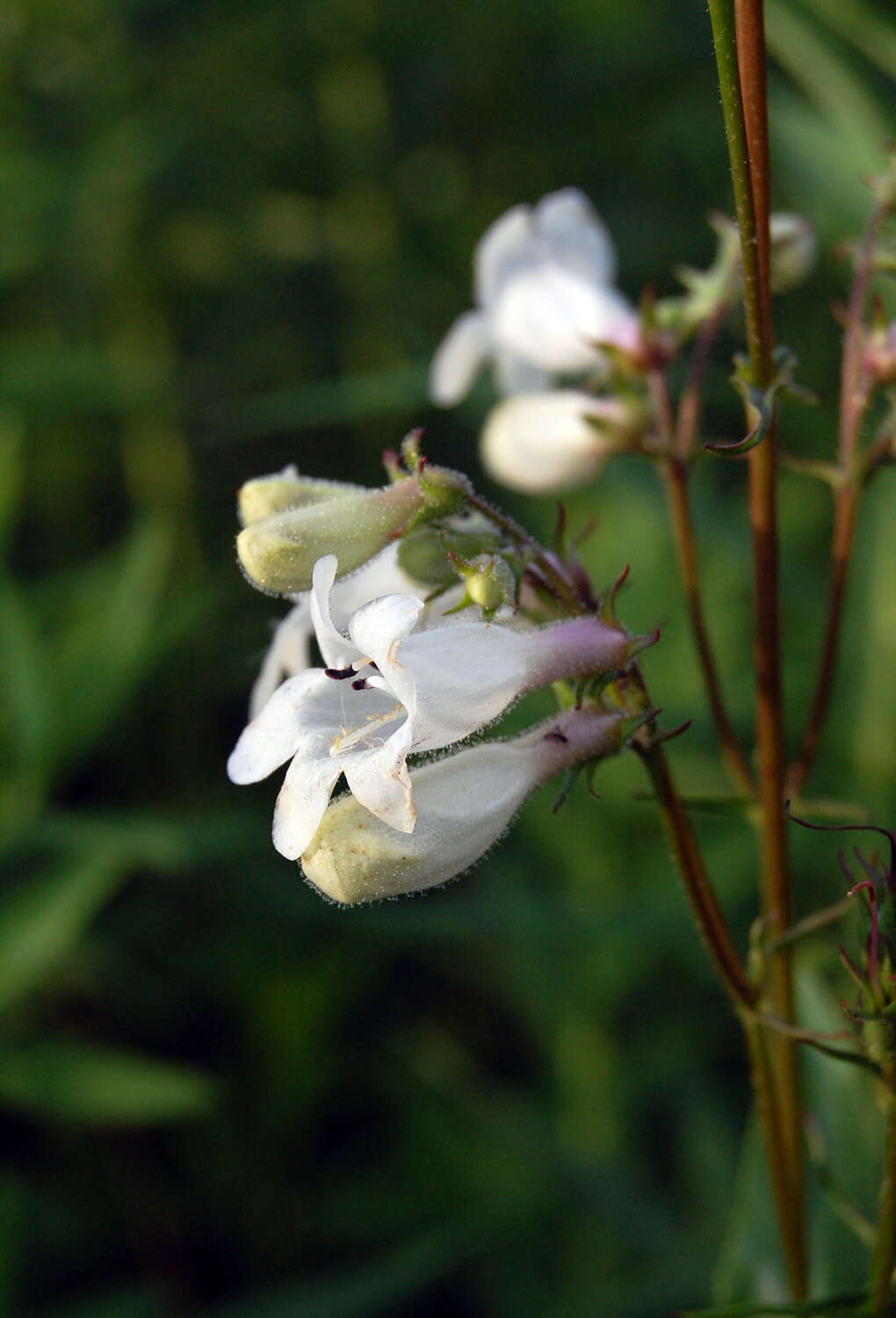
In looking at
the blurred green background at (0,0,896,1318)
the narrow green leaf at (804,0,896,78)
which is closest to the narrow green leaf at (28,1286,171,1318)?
the blurred green background at (0,0,896,1318)

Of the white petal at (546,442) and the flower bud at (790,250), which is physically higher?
the flower bud at (790,250)

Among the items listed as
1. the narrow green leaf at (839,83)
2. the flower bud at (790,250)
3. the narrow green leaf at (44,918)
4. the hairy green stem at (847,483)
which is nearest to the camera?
the hairy green stem at (847,483)

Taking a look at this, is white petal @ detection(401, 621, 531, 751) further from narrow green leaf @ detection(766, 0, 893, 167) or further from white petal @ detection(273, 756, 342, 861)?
Answer: narrow green leaf @ detection(766, 0, 893, 167)

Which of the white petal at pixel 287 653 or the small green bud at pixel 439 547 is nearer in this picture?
the small green bud at pixel 439 547

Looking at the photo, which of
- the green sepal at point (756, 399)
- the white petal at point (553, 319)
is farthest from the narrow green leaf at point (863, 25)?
the green sepal at point (756, 399)

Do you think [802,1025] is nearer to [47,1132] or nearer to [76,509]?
[47,1132]

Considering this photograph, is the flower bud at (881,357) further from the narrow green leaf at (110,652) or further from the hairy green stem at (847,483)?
the narrow green leaf at (110,652)

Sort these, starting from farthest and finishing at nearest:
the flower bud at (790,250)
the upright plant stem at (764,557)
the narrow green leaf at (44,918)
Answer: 1. the narrow green leaf at (44,918)
2. the flower bud at (790,250)
3. the upright plant stem at (764,557)

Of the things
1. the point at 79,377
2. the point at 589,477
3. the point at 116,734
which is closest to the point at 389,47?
the point at 79,377
